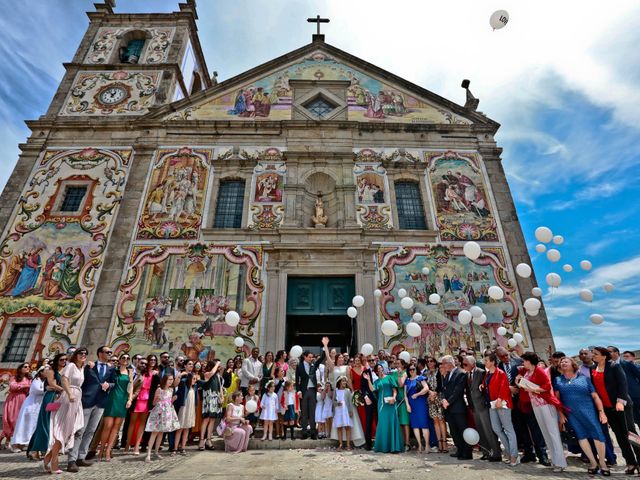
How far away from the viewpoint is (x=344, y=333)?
12.2 m

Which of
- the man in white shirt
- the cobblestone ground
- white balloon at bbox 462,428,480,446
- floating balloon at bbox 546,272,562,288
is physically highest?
floating balloon at bbox 546,272,562,288

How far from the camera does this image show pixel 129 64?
1549 centimetres

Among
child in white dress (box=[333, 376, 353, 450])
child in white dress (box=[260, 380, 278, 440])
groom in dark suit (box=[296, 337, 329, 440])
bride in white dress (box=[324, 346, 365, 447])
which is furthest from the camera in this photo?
groom in dark suit (box=[296, 337, 329, 440])

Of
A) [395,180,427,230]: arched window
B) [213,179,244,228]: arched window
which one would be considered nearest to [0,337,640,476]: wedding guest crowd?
[213,179,244,228]: arched window

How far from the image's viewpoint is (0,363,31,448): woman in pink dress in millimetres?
7094

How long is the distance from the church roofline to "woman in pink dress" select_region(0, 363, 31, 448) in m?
9.68

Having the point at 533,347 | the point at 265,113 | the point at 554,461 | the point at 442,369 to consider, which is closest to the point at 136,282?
the point at 265,113

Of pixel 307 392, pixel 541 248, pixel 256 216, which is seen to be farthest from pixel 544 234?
pixel 256 216

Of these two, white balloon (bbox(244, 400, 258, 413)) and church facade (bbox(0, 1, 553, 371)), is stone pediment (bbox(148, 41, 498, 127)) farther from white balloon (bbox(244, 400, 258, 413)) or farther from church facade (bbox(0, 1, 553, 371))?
white balloon (bbox(244, 400, 258, 413))

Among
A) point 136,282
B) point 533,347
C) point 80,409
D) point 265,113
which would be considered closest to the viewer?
point 80,409

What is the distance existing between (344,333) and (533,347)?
5.53 metres

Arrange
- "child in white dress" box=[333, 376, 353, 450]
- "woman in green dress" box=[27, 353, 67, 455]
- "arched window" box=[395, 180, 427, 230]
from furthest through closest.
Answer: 1. "arched window" box=[395, 180, 427, 230]
2. "child in white dress" box=[333, 376, 353, 450]
3. "woman in green dress" box=[27, 353, 67, 455]

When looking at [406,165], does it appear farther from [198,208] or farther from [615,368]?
[615,368]

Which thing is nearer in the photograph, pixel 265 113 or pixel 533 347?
pixel 533 347
